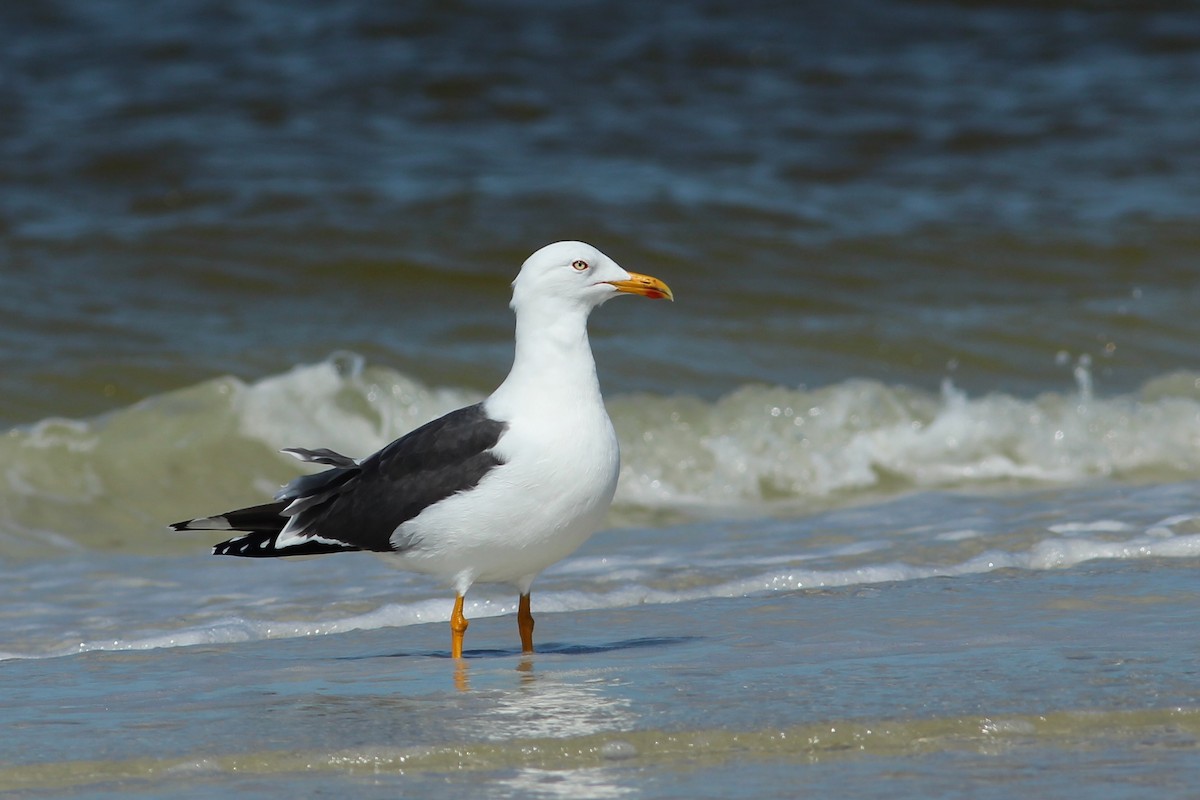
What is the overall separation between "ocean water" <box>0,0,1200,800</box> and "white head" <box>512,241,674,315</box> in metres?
1.01

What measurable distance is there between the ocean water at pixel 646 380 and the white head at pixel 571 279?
1010 millimetres

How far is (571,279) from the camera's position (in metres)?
4.75

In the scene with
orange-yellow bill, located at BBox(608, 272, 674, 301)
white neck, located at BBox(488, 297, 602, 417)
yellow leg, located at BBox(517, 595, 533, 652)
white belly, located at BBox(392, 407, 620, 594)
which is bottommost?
yellow leg, located at BBox(517, 595, 533, 652)

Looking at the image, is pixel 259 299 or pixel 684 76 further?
pixel 684 76

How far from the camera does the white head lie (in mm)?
4746

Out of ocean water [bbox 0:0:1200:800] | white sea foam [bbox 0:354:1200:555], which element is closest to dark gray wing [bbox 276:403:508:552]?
ocean water [bbox 0:0:1200:800]

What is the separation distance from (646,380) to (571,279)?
14.6 feet

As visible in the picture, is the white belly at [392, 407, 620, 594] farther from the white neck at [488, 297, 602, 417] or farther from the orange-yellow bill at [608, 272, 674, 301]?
the orange-yellow bill at [608, 272, 674, 301]

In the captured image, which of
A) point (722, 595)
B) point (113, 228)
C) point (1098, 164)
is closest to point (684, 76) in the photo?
point (1098, 164)

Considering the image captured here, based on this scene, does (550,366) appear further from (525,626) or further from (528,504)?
(525,626)

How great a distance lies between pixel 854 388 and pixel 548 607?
345 cm

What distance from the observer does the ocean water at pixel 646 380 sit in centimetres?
383

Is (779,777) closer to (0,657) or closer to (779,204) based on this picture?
(0,657)

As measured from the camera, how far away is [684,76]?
49.6ft
